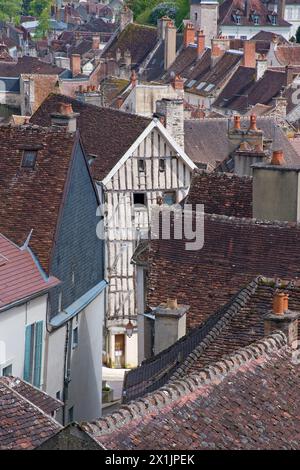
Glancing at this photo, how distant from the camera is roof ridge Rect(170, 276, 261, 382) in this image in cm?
1574

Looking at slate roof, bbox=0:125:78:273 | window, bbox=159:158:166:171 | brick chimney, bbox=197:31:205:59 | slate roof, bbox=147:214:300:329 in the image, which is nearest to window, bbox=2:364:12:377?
slate roof, bbox=0:125:78:273

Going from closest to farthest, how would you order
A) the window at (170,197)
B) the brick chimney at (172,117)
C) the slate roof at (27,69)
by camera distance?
1. the window at (170,197)
2. the brick chimney at (172,117)
3. the slate roof at (27,69)

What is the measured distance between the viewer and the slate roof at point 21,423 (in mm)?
11516

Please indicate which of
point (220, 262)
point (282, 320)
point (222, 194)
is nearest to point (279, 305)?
point (282, 320)

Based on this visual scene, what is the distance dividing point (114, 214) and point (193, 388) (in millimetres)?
21526

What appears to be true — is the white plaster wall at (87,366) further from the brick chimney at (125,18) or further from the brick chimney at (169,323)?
the brick chimney at (125,18)

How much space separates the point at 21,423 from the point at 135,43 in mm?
72970

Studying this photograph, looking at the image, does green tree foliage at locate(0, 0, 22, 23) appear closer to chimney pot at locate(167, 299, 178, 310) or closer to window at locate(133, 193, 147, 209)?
window at locate(133, 193, 147, 209)

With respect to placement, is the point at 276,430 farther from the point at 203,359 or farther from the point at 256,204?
the point at 256,204

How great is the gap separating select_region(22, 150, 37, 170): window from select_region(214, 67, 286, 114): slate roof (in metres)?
42.9

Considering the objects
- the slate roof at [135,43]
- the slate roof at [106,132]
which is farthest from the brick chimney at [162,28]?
the slate roof at [106,132]

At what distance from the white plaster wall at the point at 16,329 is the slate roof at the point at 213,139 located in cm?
1698

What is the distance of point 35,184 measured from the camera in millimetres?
23234
